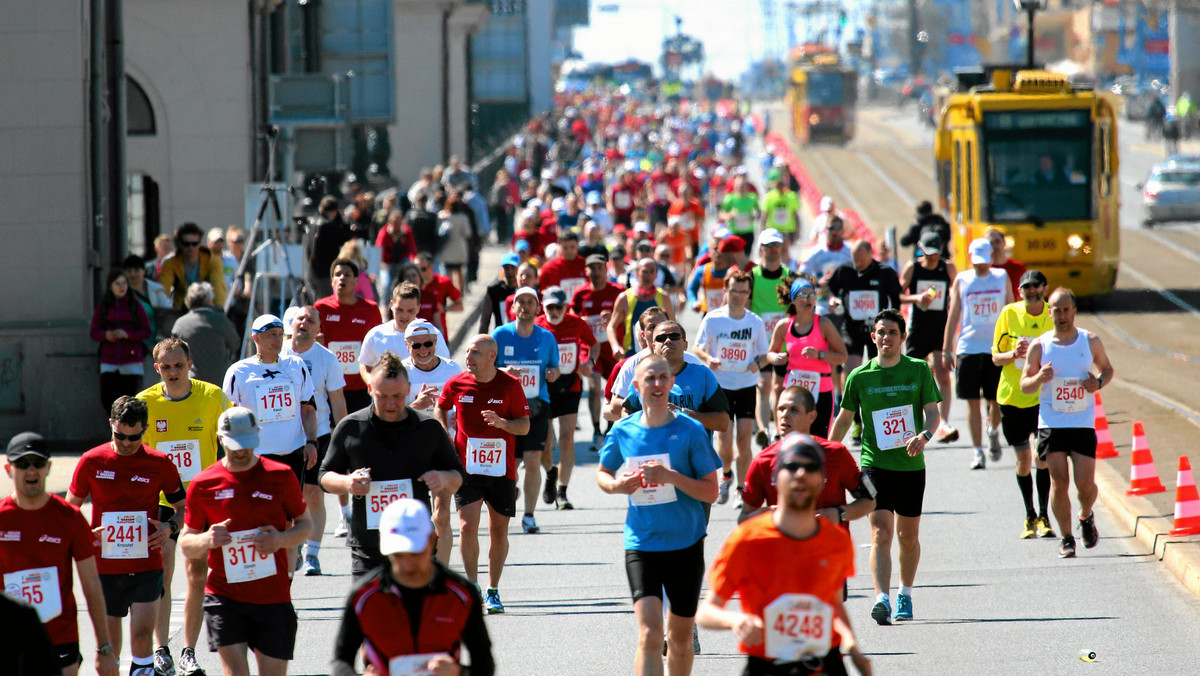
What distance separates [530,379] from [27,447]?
5.10 m

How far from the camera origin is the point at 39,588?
717cm

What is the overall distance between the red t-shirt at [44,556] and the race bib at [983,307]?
892cm

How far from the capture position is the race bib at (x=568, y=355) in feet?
44.9

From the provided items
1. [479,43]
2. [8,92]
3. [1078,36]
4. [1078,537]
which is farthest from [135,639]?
[1078,36]

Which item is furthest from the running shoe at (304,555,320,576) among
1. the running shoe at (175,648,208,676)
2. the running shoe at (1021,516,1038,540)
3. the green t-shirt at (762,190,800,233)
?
the green t-shirt at (762,190,800,233)

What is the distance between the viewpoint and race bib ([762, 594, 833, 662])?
5918 millimetres

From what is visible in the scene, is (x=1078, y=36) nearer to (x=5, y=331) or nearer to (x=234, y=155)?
(x=234, y=155)

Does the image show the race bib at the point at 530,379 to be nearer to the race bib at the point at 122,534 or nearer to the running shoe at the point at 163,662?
the running shoe at the point at 163,662

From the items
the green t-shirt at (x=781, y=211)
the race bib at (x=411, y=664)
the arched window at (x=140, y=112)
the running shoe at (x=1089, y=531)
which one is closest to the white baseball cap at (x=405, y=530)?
the race bib at (x=411, y=664)

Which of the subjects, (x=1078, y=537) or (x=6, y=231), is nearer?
(x=1078, y=537)

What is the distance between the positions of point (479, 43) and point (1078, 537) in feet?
156

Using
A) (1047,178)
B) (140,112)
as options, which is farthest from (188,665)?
(1047,178)

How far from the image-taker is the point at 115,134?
17062mm

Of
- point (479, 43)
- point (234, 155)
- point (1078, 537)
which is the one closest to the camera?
point (1078, 537)
